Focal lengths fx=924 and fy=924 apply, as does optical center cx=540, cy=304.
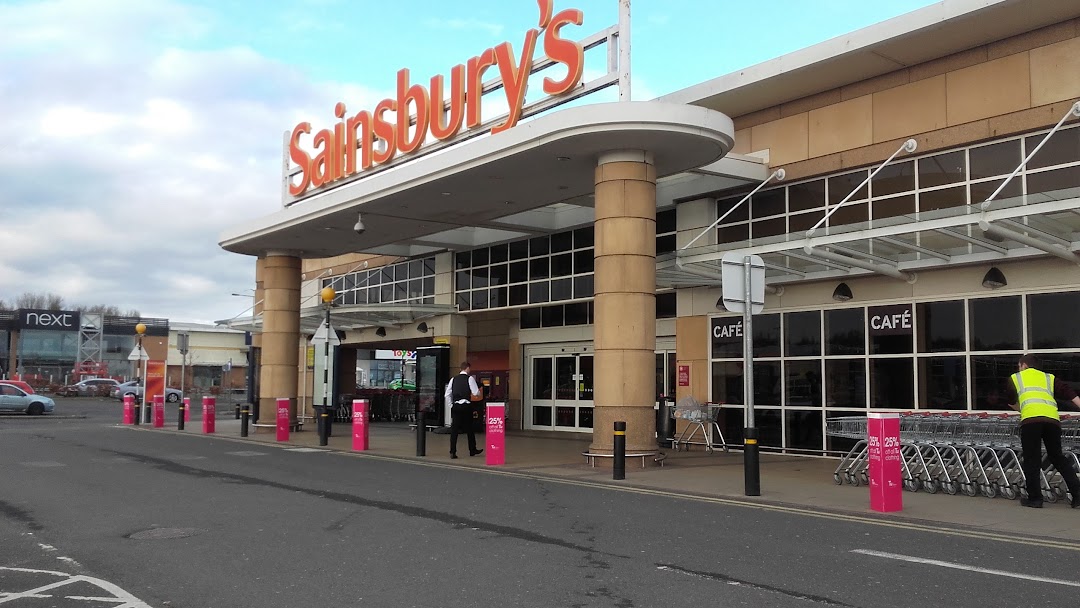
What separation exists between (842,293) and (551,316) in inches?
405

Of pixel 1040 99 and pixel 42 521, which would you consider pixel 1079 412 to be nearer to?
pixel 1040 99

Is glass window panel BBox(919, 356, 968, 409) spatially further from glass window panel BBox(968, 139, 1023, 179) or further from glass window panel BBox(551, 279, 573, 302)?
glass window panel BBox(551, 279, 573, 302)

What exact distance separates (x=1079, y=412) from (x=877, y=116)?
6.41 metres

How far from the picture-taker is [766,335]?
19766 millimetres

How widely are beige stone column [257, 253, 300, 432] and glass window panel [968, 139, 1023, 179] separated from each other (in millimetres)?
18621

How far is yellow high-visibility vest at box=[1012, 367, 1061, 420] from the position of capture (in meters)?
11.1

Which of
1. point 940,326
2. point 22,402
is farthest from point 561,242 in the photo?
point 22,402

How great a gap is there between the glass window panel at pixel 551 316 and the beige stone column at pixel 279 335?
7261mm

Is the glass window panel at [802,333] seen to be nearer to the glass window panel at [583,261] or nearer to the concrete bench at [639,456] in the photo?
the concrete bench at [639,456]

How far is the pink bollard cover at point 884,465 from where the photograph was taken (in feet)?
35.6

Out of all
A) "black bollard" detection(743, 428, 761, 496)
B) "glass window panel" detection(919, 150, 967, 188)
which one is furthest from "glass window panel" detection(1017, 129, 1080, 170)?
"black bollard" detection(743, 428, 761, 496)

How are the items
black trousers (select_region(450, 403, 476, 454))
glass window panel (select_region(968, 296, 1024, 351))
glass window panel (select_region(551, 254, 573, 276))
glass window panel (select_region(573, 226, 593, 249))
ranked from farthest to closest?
glass window panel (select_region(551, 254, 573, 276)) < glass window panel (select_region(573, 226, 593, 249)) < black trousers (select_region(450, 403, 476, 454)) < glass window panel (select_region(968, 296, 1024, 351))

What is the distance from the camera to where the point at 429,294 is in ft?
97.5

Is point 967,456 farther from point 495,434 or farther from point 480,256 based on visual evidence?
point 480,256
